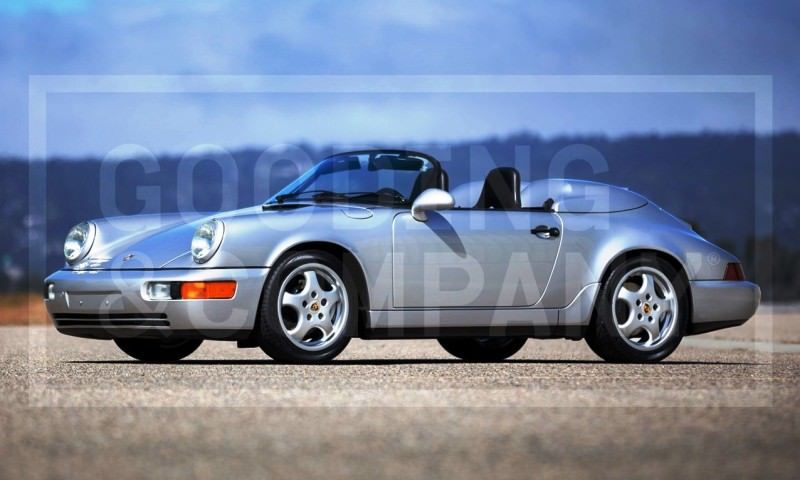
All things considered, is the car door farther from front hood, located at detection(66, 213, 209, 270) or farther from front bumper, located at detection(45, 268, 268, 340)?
front hood, located at detection(66, 213, 209, 270)

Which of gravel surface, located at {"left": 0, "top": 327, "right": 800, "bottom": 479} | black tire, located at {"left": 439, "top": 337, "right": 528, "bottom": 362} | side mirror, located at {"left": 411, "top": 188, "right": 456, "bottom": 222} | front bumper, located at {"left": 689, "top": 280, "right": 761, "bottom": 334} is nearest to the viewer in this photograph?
gravel surface, located at {"left": 0, "top": 327, "right": 800, "bottom": 479}

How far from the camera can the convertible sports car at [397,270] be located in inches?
355

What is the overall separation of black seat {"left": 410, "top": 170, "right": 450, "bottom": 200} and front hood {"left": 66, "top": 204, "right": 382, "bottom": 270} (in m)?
0.82

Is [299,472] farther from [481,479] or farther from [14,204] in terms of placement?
[14,204]

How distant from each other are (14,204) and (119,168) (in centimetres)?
1027

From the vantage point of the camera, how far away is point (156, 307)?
901 cm

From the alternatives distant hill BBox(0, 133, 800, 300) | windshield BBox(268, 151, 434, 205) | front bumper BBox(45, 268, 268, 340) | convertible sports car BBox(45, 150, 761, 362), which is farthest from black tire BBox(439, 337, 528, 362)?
distant hill BBox(0, 133, 800, 300)

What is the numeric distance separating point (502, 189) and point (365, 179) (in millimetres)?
1098

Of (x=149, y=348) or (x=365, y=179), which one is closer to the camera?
(x=365, y=179)

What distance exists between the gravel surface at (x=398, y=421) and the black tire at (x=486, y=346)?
145cm

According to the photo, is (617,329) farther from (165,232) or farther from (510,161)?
(510,161)

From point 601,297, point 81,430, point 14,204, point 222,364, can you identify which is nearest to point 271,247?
point 222,364

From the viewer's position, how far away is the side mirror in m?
9.37

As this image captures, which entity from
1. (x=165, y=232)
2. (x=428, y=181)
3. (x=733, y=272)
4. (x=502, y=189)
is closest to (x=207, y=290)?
(x=165, y=232)
